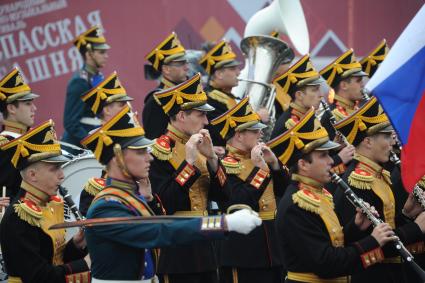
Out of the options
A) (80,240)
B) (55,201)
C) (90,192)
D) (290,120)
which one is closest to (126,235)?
(80,240)

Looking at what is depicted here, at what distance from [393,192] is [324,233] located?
137cm

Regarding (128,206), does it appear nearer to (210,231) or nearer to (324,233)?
(210,231)

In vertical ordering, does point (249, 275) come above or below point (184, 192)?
below

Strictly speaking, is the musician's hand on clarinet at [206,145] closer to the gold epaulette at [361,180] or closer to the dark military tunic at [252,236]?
the dark military tunic at [252,236]

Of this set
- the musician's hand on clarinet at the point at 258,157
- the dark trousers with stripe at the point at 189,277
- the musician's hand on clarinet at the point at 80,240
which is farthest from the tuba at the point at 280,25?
the musician's hand on clarinet at the point at 80,240

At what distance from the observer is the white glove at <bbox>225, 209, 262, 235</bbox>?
728 centimetres

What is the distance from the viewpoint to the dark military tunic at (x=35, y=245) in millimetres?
9180

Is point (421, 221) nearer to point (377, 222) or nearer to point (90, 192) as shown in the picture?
point (377, 222)

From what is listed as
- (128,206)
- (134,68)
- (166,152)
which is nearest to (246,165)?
(166,152)

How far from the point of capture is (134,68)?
58.4 ft

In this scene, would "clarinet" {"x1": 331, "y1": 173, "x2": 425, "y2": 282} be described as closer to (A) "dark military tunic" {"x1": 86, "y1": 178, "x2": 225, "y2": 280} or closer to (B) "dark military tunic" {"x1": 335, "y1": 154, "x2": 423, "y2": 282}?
(B) "dark military tunic" {"x1": 335, "y1": 154, "x2": 423, "y2": 282}

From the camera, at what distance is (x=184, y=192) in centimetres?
1034

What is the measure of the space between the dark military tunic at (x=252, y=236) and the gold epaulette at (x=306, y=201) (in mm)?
1878

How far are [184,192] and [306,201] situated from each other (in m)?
1.56
